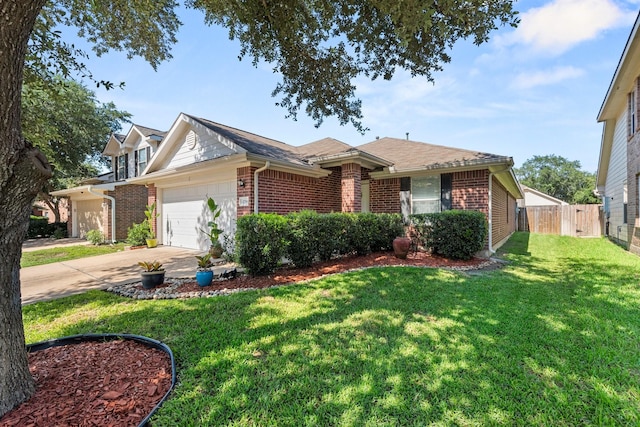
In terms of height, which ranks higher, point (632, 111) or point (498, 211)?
point (632, 111)

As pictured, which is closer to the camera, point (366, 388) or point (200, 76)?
point (366, 388)

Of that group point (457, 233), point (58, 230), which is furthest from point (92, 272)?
point (58, 230)

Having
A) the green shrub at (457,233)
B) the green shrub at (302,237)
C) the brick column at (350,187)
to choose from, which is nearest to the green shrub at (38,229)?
the green shrub at (302,237)

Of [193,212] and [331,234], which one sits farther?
[193,212]

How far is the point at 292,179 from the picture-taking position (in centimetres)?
931

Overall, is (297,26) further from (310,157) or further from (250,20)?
(310,157)

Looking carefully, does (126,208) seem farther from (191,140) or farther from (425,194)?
(425,194)

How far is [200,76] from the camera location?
27.6 feet

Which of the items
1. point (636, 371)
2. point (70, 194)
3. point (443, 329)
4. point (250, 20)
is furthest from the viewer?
point (70, 194)

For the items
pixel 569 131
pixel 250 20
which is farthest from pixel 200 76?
pixel 569 131

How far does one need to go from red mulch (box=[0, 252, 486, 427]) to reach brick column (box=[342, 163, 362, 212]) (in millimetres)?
6974

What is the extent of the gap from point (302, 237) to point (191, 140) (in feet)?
22.5

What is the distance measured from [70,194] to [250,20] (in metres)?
19.2

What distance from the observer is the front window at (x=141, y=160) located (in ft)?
48.6
